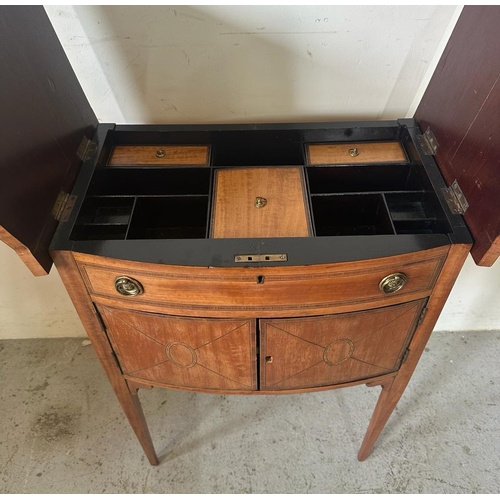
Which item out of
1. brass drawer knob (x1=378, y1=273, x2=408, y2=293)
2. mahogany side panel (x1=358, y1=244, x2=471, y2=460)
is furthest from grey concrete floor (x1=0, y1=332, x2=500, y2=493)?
brass drawer knob (x1=378, y1=273, x2=408, y2=293)

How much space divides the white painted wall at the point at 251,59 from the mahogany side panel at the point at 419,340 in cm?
41

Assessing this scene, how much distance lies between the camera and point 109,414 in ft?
4.33

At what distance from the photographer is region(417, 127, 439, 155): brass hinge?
79 centimetres

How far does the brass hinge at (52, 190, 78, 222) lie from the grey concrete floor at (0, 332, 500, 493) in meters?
0.82

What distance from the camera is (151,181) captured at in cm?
85

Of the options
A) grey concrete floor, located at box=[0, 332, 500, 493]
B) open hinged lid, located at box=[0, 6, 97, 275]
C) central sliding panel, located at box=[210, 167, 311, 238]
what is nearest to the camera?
open hinged lid, located at box=[0, 6, 97, 275]

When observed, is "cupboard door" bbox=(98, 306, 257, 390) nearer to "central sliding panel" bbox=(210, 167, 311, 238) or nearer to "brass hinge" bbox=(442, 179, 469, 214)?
"central sliding panel" bbox=(210, 167, 311, 238)

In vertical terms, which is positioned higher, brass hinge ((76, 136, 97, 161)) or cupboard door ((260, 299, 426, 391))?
brass hinge ((76, 136, 97, 161))

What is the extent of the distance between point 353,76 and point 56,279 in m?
0.99

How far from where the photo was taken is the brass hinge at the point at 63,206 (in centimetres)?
70

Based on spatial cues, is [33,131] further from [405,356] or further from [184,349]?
[405,356]

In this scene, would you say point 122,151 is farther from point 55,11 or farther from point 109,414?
point 109,414

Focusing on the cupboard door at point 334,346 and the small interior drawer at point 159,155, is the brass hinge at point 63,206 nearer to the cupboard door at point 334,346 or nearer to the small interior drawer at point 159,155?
the small interior drawer at point 159,155

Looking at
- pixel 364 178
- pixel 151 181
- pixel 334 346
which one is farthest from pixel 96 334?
pixel 364 178
